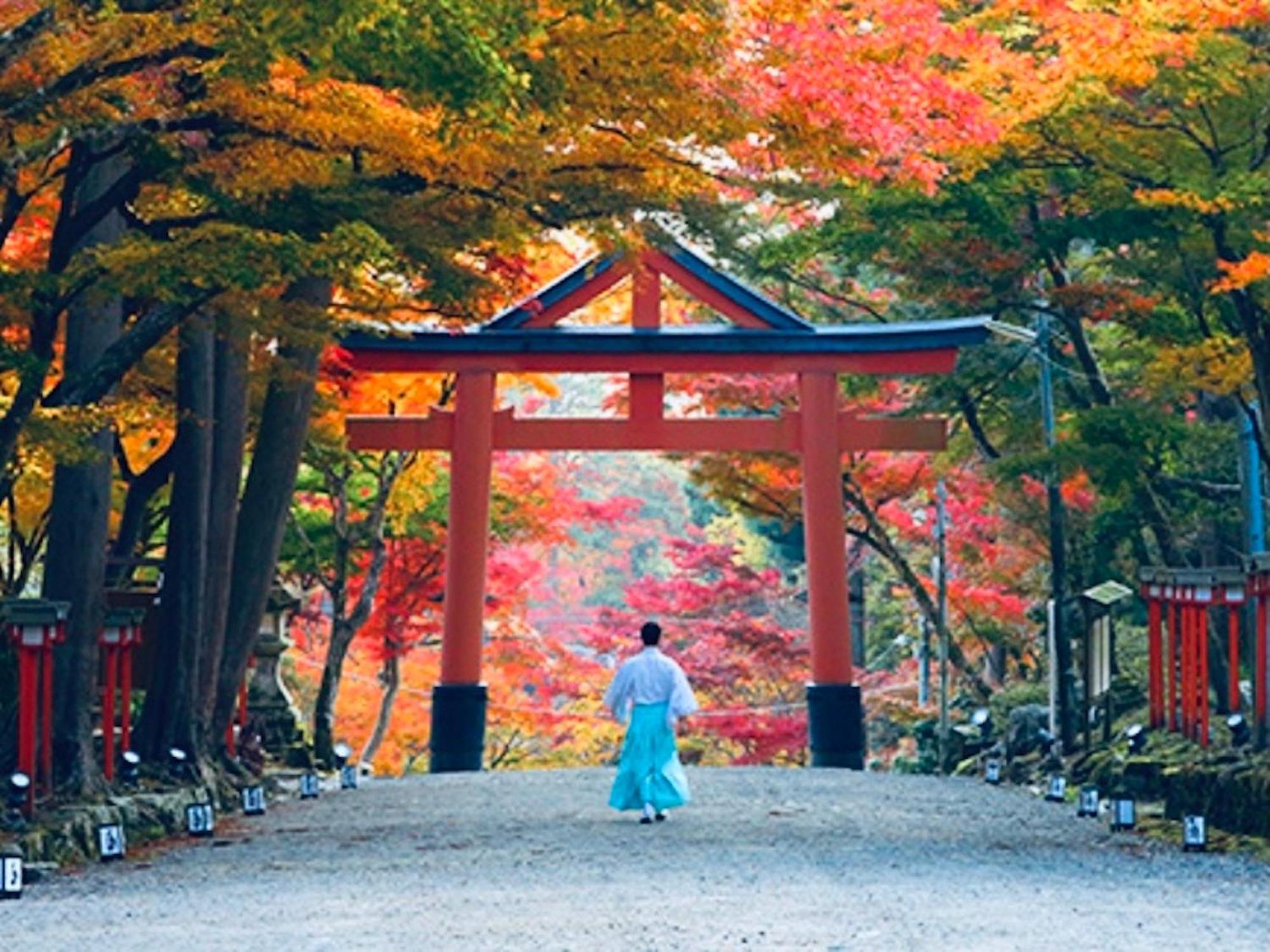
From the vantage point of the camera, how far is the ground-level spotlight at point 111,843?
14211 mm

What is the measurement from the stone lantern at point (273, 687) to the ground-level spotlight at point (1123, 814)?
39.0 ft

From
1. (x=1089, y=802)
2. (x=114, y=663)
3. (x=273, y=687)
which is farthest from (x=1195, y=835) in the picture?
(x=273, y=687)

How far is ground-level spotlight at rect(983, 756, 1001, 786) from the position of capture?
24562mm

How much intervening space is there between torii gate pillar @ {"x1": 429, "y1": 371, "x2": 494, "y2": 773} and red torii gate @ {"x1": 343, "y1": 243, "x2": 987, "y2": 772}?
0.06 feet

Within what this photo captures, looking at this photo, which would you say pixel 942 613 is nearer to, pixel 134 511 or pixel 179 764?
pixel 134 511

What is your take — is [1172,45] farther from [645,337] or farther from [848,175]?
[645,337]

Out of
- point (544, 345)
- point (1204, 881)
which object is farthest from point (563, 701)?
point (1204, 881)

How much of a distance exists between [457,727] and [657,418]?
443 cm

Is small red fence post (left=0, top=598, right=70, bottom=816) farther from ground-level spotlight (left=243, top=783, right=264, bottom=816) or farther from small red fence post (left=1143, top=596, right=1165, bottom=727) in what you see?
small red fence post (left=1143, top=596, right=1165, bottom=727)

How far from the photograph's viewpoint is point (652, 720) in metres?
16.3

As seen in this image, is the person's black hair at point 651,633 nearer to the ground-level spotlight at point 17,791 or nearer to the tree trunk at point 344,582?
the ground-level spotlight at point 17,791

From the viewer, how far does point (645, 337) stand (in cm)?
2677

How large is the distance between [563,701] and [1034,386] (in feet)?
96.8

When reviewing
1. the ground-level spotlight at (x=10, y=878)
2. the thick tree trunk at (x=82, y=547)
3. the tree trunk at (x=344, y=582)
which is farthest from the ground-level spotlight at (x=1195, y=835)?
the tree trunk at (x=344, y=582)
